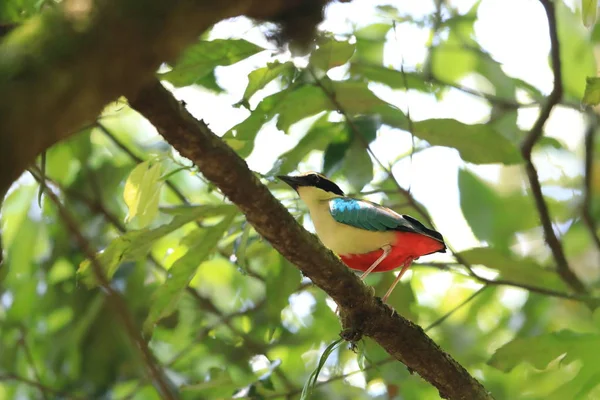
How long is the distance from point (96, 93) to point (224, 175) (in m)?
0.67

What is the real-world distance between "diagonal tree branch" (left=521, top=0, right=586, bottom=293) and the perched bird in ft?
1.81

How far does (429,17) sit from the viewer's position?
372 cm

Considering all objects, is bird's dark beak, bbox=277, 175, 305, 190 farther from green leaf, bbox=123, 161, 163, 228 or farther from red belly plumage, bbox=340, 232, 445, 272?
green leaf, bbox=123, 161, 163, 228

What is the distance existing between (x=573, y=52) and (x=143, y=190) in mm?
2597

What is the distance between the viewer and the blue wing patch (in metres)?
2.72

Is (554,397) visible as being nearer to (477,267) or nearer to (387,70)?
(477,267)

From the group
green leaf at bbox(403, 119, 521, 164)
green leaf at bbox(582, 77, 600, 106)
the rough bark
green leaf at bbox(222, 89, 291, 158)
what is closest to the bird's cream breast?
green leaf at bbox(403, 119, 521, 164)

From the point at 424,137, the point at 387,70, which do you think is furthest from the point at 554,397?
the point at 387,70

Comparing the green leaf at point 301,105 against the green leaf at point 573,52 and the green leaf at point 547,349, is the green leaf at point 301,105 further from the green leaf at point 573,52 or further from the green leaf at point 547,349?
the green leaf at point 573,52

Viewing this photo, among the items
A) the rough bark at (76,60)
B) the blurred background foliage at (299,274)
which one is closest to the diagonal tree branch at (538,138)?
the blurred background foliage at (299,274)

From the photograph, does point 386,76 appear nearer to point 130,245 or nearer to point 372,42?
point 372,42

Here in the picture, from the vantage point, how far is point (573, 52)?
377 cm

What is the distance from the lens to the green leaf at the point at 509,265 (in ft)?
9.88

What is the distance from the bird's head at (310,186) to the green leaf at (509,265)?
0.65 metres
